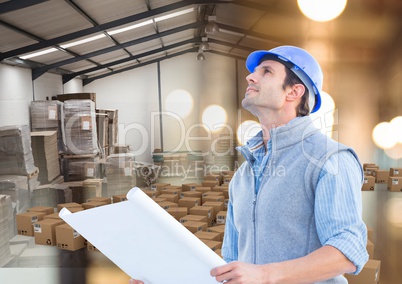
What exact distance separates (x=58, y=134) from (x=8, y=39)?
6.27 ft

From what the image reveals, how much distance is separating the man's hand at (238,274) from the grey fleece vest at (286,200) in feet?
0.90

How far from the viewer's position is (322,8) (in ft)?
22.5

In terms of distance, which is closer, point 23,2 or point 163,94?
point 23,2

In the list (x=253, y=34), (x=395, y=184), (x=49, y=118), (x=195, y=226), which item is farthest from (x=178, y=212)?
(x=253, y=34)

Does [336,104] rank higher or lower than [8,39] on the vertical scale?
lower

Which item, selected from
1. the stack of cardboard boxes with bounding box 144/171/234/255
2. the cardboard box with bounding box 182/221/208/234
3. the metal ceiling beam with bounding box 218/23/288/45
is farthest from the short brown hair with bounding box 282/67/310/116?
the metal ceiling beam with bounding box 218/23/288/45

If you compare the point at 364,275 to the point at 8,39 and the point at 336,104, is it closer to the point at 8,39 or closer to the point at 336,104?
the point at 336,104

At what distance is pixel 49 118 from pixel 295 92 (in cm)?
672

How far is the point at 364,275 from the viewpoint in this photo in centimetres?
285

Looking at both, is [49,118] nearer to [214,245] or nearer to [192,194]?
[192,194]

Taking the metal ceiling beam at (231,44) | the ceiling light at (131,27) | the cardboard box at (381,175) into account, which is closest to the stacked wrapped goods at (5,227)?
the ceiling light at (131,27)

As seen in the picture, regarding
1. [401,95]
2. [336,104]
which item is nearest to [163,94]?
[336,104]

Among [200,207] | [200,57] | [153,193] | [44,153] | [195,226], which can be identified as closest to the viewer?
[195,226]

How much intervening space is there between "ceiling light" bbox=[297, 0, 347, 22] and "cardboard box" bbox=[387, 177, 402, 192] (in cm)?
318
